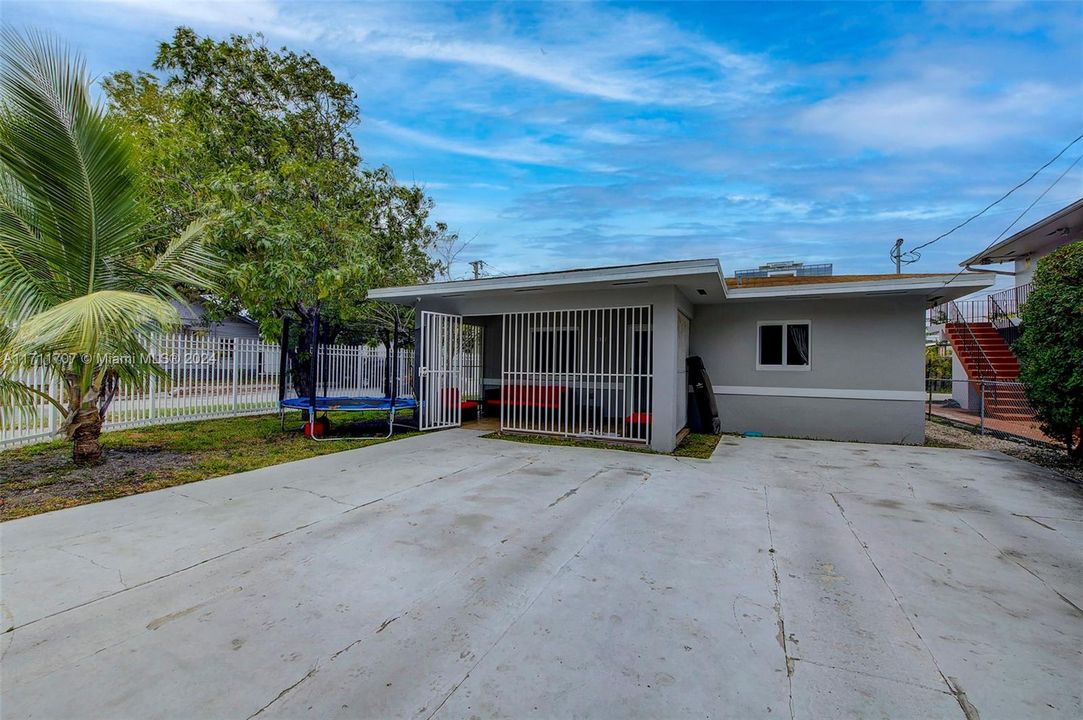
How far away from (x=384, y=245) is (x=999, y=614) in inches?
504

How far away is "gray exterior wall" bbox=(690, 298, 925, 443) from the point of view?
8578 mm

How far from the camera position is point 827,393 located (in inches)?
357

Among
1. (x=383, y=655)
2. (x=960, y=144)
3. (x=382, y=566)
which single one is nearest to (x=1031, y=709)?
(x=383, y=655)

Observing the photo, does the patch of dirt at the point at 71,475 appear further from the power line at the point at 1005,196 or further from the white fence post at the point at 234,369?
the power line at the point at 1005,196

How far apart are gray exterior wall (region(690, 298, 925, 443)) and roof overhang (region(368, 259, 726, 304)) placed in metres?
1.02

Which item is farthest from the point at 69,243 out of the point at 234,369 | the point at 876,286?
the point at 876,286

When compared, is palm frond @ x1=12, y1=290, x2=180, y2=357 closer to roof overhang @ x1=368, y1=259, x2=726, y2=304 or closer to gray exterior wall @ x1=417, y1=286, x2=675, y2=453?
roof overhang @ x1=368, y1=259, x2=726, y2=304

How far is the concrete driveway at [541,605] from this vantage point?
1.96 m

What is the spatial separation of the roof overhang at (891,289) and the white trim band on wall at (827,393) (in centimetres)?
176

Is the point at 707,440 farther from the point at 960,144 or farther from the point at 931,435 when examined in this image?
the point at 960,144

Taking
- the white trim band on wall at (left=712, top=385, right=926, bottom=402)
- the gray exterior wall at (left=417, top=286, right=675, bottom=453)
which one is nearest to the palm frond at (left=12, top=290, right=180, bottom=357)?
the gray exterior wall at (left=417, top=286, right=675, bottom=453)

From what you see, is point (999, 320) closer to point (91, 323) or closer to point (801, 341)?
point (801, 341)

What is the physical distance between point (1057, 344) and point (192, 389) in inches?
565

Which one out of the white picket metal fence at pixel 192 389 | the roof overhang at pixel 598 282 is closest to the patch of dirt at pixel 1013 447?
the roof overhang at pixel 598 282
